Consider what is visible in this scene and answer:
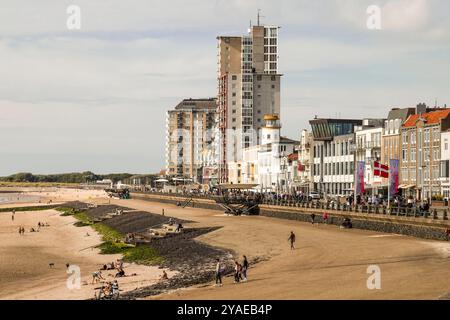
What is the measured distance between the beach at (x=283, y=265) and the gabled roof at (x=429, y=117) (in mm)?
22100

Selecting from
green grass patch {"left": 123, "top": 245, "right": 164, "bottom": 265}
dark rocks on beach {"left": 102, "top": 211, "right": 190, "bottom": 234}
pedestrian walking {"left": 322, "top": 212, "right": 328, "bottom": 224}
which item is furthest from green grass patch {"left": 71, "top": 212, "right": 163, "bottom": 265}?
pedestrian walking {"left": 322, "top": 212, "right": 328, "bottom": 224}

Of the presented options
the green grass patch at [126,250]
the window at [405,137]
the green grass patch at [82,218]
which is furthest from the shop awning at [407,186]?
the green grass patch at [82,218]

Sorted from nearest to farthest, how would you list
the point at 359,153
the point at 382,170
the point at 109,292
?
the point at 109,292
the point at 382,170
the point at 359,153

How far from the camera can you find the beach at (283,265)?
119 ft

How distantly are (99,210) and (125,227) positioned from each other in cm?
4582

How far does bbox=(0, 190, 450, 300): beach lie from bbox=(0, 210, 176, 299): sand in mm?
68

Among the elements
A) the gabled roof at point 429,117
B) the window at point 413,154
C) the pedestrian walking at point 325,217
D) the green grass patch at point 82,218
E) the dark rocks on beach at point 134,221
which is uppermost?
the gabled roof at point 429,117

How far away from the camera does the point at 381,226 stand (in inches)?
2539

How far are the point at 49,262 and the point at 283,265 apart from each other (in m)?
23.5

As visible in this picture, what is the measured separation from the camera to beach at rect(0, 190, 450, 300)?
36250mm

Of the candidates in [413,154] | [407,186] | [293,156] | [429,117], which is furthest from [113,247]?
[293,156]

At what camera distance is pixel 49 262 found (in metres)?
61.9

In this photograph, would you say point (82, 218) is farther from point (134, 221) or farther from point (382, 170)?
point (382, 170)

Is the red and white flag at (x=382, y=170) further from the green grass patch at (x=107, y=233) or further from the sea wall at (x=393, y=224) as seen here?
the green grass patch at (x=107, y=233)
